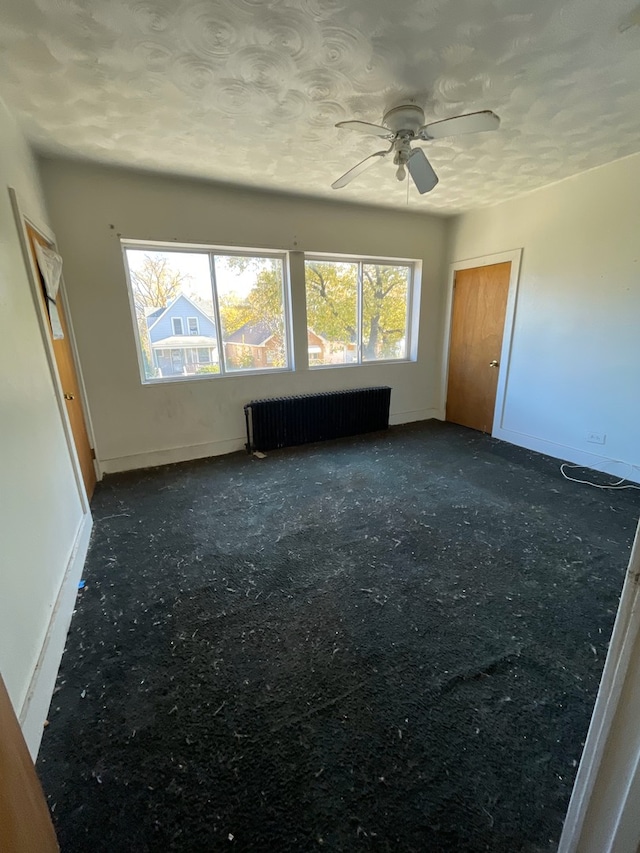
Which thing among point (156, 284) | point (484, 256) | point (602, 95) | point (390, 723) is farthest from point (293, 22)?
point (484, 256)

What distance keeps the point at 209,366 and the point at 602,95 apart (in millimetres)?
3640

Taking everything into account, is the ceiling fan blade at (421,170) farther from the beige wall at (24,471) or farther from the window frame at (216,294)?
the beige wall at (24,471)

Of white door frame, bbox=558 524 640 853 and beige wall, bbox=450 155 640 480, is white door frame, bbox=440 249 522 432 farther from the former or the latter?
white door frame, bbox=558 524 640 853

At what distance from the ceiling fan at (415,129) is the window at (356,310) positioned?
1808 millimetres

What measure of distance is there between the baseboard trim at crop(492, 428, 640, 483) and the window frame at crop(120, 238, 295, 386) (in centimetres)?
279

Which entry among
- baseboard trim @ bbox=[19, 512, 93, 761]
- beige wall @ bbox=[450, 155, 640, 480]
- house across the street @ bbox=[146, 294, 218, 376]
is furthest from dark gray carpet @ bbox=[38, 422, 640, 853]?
house across the street @ bbox=[146, 294, 218, 376]

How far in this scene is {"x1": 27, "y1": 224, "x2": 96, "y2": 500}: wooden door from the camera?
2.61m

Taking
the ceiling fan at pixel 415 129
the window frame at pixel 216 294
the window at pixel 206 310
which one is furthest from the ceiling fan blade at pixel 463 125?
the window at pixel 206 310

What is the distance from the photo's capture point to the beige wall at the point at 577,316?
309 centimetres

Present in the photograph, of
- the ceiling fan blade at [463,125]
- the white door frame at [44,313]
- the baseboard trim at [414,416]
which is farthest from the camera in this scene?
the baseboard trim at [414,416]

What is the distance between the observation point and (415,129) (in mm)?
2201

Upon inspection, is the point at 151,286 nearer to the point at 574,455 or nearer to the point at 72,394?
the point at 72,394

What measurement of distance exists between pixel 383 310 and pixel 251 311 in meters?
1.82

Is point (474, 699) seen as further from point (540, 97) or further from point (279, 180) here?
point (279, 180)
